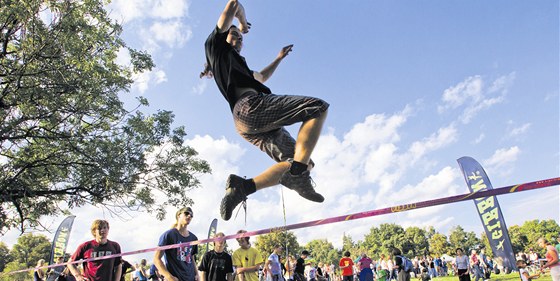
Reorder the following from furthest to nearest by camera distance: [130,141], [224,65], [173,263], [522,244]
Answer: [522,244] → [130,141] → [173,263] → [224,65]

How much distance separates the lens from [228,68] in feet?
9.46

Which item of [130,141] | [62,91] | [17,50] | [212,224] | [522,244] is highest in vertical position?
[17,50]

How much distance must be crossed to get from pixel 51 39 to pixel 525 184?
11752mm

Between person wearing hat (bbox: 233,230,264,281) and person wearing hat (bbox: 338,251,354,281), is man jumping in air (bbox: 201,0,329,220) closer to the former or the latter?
person wearing hat (bbox: 233,230,264,281)

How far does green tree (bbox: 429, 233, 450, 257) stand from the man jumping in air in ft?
240

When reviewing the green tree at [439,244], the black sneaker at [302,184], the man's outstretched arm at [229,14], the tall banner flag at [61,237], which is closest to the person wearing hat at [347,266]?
the black sneaker at [302,184]

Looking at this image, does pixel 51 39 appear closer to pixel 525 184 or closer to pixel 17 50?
pixel 17 50

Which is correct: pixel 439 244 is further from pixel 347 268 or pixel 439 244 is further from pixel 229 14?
pixel 229 14

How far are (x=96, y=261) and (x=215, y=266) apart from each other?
159 cm

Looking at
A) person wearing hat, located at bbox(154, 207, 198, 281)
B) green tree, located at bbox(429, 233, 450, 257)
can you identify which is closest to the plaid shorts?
person wearing hat, located at bbox(154, 207, 198, 281)

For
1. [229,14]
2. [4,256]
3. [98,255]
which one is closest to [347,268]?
[98,255]

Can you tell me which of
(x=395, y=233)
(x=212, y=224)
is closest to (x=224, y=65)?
(x=212, y=224)

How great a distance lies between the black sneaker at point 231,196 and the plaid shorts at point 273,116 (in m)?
0.40

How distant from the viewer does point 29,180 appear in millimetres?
12078
